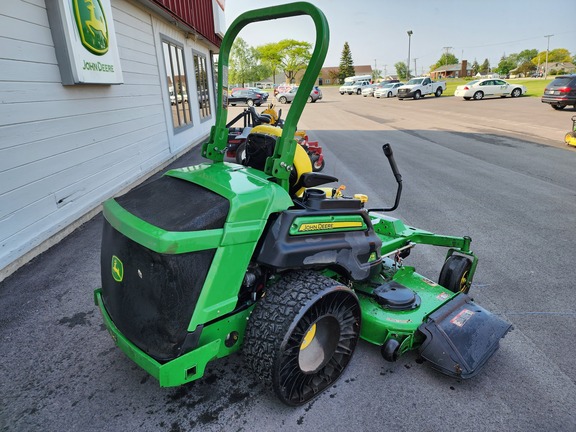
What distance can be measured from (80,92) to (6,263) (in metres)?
2.68

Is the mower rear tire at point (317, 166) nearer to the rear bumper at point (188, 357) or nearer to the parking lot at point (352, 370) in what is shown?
the parking lot at point (352, 370)

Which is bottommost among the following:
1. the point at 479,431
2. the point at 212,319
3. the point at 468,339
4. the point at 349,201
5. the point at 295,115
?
the point at 479,431

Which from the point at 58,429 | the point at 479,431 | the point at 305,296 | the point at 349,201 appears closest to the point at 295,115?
the point at 349,201

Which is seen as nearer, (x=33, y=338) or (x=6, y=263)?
(x=33, y=338)

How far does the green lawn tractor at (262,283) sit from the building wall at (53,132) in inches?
99.1

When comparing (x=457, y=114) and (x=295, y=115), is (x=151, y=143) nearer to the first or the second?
(x=295, y=115)

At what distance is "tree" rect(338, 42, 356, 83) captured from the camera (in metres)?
96.1

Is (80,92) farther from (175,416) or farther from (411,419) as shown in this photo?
(411,419)

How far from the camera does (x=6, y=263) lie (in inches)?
152

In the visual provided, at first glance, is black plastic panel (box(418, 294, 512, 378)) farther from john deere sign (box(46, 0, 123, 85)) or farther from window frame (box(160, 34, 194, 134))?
window frame (box(160, 34, 194, 134))

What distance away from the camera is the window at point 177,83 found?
9.93 m

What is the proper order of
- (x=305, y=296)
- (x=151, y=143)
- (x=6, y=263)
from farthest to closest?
(x=151, y=143) < (x=6, y=263) < (x=305, y=296)

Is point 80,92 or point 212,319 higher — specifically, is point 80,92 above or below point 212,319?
above

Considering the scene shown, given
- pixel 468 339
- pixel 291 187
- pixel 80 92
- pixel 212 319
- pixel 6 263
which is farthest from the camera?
pixel 80 92
